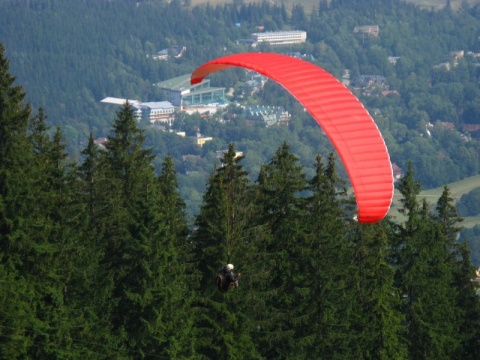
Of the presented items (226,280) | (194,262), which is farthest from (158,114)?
(226,280)

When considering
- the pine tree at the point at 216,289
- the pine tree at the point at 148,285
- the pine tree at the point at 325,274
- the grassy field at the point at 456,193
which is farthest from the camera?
the grassy field at the point at 456,193

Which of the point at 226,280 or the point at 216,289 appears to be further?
the point at 216,289

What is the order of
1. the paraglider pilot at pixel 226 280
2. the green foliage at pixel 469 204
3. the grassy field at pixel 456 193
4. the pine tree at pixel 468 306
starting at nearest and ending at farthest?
the paraglider pilot at pixel 226 280, the pine tree at pixel 468 306, the grassy field at pixel 456 193, the green foliage at pixel 469 204

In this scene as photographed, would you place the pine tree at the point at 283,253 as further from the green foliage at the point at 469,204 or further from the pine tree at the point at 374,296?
the green foliage at the point at 469,204

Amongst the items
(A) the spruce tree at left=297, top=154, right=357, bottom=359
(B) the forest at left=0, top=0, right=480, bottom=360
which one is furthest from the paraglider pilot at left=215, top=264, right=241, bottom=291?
(A) the spruce tree at left=297, top=154, right=357, bottom=359

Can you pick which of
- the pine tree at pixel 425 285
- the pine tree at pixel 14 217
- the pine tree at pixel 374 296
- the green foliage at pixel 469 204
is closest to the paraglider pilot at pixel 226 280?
the pine tree at pixel 14 217

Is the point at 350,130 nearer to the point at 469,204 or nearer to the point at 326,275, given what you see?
the point at 326,275

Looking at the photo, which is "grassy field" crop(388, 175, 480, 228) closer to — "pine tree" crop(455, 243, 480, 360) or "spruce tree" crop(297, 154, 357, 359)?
"pine tree" crop(455, 243, 480, 360)
